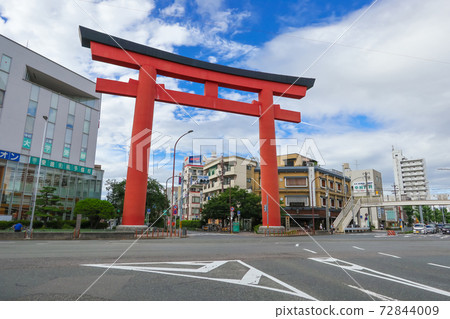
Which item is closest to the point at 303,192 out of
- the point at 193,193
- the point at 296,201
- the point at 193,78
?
the point at 296,201

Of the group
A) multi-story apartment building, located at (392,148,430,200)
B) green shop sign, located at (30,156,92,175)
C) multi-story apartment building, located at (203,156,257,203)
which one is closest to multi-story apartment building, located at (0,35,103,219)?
green shop sign, located at (30,156,92,175)

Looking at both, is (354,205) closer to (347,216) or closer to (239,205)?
(347,216)

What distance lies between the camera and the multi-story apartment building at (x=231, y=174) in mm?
48438

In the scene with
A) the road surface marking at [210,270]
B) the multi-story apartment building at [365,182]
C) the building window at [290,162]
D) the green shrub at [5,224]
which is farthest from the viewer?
the multi-story apartment building at [365,182]

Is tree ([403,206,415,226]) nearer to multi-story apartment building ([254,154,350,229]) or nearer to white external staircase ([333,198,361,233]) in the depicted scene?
multi-story apartment building ([254,154,350,229])

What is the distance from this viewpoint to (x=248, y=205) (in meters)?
38.9

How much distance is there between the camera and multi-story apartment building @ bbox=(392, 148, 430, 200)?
104m

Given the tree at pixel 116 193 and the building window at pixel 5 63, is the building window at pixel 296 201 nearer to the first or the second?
the tree at pixel 116 193

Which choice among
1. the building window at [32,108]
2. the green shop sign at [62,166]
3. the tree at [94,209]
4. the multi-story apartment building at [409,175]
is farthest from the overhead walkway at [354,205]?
the multi-story apartment building at [409,175]

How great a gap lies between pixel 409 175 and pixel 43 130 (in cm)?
11986

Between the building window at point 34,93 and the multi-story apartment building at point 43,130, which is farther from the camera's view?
the building window at point 34,93

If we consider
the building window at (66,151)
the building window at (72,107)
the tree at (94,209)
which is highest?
the building window at (72,107)

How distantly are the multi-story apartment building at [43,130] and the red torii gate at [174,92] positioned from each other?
783 cm
